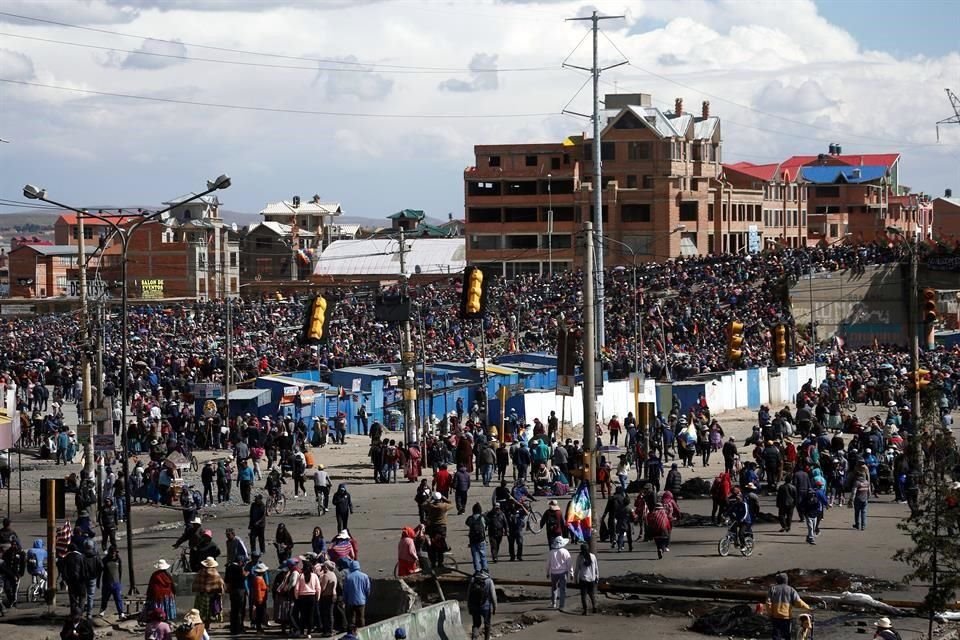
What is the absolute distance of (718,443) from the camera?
1640 inches

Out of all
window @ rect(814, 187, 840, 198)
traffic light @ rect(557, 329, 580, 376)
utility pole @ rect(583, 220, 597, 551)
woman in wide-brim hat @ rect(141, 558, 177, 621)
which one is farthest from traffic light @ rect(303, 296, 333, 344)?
window @ rect(814, 187, 840, 198)

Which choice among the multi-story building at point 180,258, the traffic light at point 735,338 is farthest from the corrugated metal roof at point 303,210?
the traffic light at point 735,338

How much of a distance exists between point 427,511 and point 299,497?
11694mm

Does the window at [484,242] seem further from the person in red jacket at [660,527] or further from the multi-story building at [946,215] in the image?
the person in red jacket at [660,527]

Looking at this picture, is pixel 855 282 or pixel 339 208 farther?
pixel 339 208

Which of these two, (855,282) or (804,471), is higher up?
(855,282)

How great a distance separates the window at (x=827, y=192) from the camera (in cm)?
14088

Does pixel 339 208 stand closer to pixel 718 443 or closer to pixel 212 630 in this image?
pixel 718 443

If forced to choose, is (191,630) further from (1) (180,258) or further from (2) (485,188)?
(1) (180,258)

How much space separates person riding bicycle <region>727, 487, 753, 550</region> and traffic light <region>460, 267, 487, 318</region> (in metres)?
7.48

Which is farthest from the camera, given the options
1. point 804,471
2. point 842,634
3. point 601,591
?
point 804,471

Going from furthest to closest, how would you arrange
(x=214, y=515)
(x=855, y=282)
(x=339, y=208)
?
(x=339, y=208), (x=855, y=282), (x=214, y=515)

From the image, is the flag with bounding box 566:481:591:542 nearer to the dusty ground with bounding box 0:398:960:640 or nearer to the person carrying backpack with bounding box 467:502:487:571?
the dusty ground with bounding box 0:398:960:640

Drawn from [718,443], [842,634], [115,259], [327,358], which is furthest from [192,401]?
[115,259]
